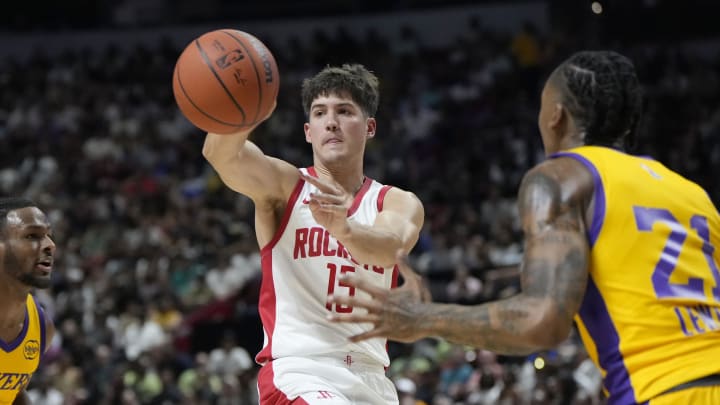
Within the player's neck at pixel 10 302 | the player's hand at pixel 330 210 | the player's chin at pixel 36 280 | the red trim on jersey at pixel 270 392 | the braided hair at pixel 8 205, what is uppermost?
the player's hand at pixel 330 210

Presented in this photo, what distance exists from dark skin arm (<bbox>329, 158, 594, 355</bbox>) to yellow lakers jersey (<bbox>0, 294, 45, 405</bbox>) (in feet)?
10.3

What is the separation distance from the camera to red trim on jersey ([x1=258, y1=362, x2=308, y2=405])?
4465 mm

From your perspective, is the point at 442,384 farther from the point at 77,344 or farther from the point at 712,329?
the point at 712,329

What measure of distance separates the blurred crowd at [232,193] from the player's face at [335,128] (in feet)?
14.8

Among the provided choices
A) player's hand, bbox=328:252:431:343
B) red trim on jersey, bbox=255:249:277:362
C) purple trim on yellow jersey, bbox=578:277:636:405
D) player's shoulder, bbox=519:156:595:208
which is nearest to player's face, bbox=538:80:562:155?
player's shoulder, bbox=519:156:595:208

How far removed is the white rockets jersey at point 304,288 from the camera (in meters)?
4.60

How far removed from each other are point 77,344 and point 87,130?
6355mm

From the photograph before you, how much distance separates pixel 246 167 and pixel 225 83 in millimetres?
421

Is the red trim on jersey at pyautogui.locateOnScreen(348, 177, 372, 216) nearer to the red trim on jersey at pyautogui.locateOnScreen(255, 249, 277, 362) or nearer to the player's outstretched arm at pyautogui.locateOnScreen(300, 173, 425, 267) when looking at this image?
the player's outstretched arm at pyautogui.locateOnScreen(300, 173, 425, 267)

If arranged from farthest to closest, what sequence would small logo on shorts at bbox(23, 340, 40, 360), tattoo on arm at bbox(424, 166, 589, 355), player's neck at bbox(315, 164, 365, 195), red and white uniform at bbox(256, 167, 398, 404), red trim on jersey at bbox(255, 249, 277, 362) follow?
small logo on shorts at bbox(23, 340, 40, 360) → player's neck at bbox(315, 164, 365, 195) → red trim on jersey at bbox(255, 249, 277, 362) → red and white uniform at bbox(256, 167, 398, 404) → tattoo on arm at bbox(424, 166, 589, 355)

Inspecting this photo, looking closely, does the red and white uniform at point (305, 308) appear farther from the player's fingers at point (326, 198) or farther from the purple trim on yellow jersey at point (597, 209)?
the purple trim on yellow jersey at point (597, 209)

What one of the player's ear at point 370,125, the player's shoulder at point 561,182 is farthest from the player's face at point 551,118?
the player's ear at point 370,125

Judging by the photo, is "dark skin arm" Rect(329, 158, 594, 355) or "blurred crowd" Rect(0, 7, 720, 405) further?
"blurred crowd" Rect(0, 7, 720, 405)

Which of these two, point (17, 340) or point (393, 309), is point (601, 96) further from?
point (17, 340)
